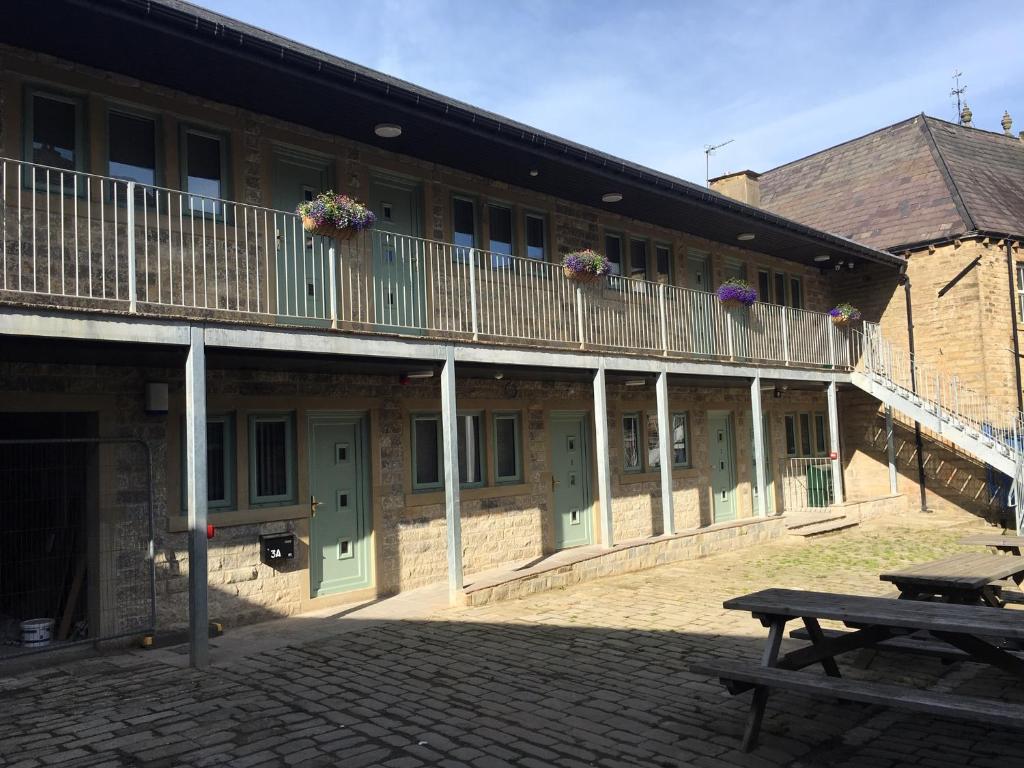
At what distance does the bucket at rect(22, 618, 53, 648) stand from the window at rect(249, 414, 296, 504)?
2178 mm

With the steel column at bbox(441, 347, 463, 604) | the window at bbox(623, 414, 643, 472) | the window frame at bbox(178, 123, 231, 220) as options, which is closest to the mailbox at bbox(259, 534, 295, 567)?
the steel column at bbox(441, 347, 463, 604)

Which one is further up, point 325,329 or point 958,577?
point 325,329

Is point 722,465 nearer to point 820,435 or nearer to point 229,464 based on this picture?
point 820,435

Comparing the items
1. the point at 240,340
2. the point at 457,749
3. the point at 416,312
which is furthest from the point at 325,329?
the point at 457,749

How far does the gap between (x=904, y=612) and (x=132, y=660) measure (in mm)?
5991

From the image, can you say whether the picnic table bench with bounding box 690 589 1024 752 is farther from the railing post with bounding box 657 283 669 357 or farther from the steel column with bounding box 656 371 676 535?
the railing post with bounding box 657 283 669 357

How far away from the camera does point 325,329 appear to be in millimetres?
7859

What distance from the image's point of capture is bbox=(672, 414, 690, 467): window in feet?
48.2

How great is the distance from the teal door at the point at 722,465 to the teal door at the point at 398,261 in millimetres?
7409

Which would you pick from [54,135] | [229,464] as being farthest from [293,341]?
[54,135]

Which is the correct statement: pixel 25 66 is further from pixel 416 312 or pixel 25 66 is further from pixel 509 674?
pixel 509 674

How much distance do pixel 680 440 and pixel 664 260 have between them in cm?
319

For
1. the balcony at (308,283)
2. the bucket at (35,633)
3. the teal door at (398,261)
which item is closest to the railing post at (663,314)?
the balcony at (308,283)

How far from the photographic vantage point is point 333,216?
8.03m
